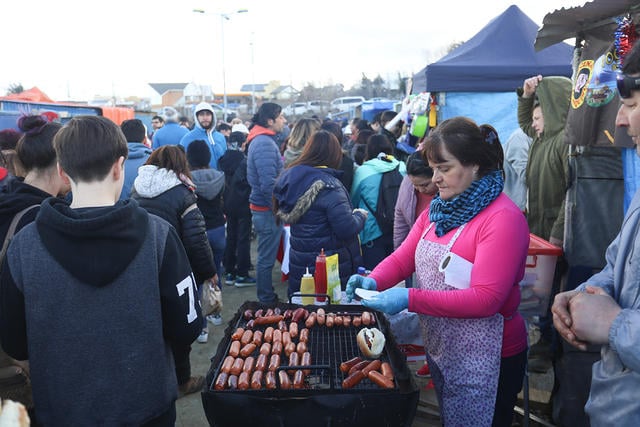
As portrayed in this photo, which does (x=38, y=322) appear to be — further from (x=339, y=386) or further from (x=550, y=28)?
(x=550, y=28)

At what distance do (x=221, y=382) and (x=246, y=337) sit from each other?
0.45 metres

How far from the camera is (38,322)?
6.23 feet

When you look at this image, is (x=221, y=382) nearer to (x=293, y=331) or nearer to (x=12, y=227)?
(x=293, y=331)

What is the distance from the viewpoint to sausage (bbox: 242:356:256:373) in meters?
2.22

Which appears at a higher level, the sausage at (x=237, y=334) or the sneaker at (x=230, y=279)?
the sausage at (x=237, y=334)

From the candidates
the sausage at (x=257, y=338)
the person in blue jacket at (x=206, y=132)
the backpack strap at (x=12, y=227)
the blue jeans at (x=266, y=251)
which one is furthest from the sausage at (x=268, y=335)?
the person in blue jacket at (x=206, y=132)

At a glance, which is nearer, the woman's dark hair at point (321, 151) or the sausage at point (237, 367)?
the sausage at point (237, 367)

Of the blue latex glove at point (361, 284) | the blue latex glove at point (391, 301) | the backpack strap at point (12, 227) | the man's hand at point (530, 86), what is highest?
the man's hand at point (530, 86)

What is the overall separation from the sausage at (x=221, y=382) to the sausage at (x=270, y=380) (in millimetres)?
176

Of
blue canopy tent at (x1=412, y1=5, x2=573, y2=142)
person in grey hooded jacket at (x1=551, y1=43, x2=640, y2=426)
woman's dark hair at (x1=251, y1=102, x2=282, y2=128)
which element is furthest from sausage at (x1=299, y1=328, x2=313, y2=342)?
blue canopy tent at (x1=412, y1=5, x2=573, y2=142)

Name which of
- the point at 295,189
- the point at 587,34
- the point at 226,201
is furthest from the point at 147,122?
the point at 587,34

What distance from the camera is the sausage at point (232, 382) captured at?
6.81 ft

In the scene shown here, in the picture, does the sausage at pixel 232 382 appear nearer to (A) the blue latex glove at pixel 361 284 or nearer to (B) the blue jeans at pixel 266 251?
(A) the blue latex glove at pixel 361 284

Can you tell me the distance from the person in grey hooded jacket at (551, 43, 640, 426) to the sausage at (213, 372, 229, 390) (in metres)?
1.37
